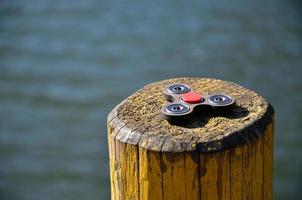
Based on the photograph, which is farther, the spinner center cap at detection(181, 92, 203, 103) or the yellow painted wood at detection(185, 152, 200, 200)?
the spinner center cap at detection(181, 92, 203, 103)

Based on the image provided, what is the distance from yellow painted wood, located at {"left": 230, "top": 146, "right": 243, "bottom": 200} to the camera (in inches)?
60.4

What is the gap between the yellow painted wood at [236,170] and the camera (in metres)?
1.54

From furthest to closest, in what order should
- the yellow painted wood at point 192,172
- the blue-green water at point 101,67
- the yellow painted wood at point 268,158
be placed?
the blue-green water at point 101,67 → the yellow painted wood at point 268,158 → the yellow painted wood at point 192,172

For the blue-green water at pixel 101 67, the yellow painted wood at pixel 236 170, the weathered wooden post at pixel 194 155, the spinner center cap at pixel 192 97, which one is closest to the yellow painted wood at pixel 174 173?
the weathered wooden post at pixel 194 155

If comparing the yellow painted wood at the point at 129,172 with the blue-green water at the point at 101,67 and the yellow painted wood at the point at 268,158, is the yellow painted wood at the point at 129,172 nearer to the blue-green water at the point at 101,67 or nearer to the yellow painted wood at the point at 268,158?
the yellow painted wood at the point at 268,158

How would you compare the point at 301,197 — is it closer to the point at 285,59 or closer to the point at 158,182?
the point at 285,59

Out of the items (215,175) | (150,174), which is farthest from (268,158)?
(150,174)

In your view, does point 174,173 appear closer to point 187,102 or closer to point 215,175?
point 215,175

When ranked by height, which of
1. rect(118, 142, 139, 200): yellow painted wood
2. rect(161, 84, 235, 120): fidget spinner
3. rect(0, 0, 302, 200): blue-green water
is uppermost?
rect(161, 84, 235, 120): fidget spinner

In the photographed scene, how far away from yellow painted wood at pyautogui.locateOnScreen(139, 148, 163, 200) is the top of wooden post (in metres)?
0.02

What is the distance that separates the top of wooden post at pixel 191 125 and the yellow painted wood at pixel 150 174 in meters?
0.02

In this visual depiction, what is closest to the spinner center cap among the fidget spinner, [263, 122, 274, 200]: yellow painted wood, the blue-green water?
the fidget spinner

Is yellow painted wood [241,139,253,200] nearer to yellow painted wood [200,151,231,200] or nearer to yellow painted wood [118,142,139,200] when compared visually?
yellow painted wood [200,151,231,200]

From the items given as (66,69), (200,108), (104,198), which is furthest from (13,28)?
(200,108)
